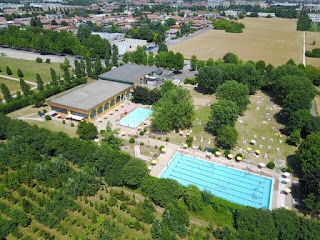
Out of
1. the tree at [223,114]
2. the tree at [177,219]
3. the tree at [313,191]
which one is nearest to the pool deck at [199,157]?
the tree at [313,191]

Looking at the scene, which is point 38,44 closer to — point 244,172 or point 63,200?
point 63,200

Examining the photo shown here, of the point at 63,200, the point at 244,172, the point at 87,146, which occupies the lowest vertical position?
the point at 244,172

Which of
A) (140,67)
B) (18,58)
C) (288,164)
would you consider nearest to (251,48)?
(140,67)

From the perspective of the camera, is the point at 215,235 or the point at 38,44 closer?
the point at 215,235

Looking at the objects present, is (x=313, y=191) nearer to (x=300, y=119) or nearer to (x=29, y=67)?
(x=300, y=119)

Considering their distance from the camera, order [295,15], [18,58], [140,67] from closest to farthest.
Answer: [140,67] → [18,58] → [295,15]

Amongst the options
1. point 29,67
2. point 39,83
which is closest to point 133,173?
point 39,83
